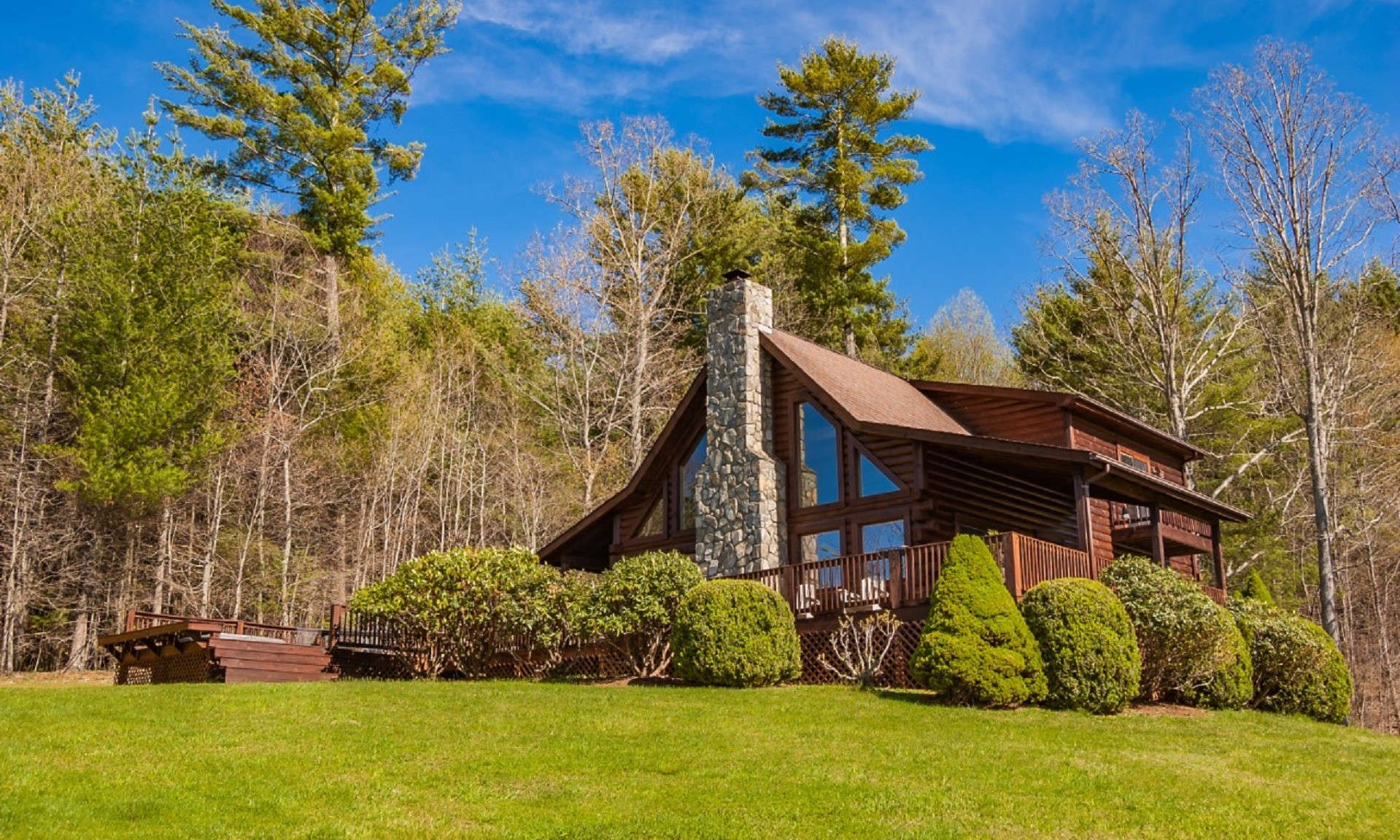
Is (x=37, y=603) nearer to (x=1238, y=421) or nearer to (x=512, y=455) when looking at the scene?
(x=512, y=455)

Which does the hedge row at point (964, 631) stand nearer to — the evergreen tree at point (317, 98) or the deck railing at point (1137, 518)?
the deck railing at point (1137, 518)

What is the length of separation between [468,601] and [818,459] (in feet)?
21.7

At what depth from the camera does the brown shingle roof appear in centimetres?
1988

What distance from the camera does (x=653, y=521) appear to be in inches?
899

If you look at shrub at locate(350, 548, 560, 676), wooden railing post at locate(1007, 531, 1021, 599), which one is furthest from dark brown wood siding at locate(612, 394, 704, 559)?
wooden railing post at locate(1007, 531, 1021, 599)

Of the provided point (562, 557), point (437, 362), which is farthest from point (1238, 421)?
point (437, 362)

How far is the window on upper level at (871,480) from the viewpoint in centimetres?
1930

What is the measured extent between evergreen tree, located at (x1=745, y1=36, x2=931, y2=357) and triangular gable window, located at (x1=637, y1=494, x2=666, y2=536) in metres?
14.0

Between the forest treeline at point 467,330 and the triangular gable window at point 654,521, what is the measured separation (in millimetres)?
7614

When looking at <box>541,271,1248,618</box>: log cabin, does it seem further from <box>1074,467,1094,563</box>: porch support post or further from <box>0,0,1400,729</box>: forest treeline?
<box>0,0,1400,729</box>: forest treeline

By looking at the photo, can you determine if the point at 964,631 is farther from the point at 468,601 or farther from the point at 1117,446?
the point at 1117,446

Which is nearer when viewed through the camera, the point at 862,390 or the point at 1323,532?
the point at 862,390

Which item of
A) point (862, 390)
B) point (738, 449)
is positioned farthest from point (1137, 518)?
point (738, 449)

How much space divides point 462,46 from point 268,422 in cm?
1323
